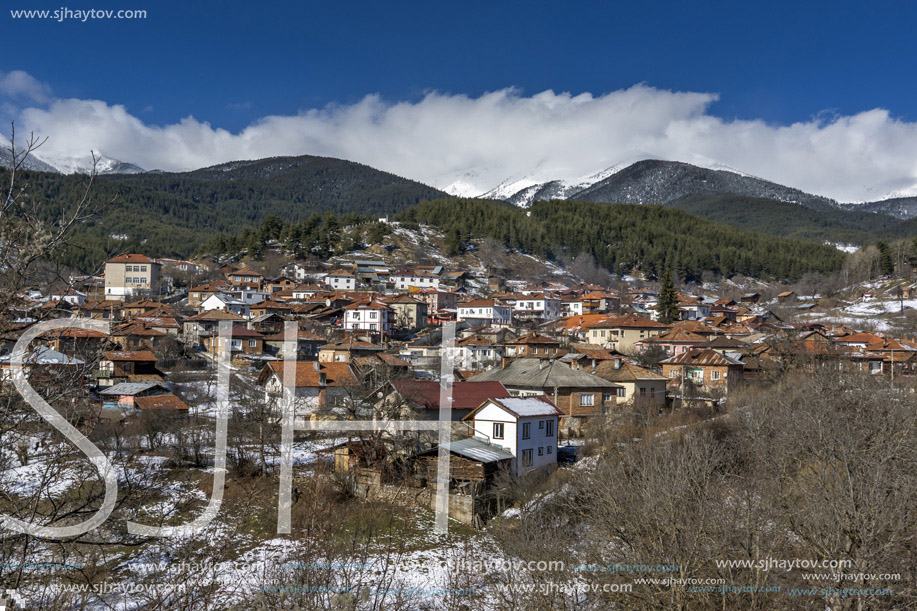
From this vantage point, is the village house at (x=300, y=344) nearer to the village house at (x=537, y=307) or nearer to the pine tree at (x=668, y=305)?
the village house at (x=537, y=307)

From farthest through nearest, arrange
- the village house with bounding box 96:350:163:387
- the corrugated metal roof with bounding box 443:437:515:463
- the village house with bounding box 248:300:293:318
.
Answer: the village house with bounding box 248:300:293:318 → the village house with bounding box 96:350:163:387 → the corrugated metal roof with bounding box 443:437:515:463

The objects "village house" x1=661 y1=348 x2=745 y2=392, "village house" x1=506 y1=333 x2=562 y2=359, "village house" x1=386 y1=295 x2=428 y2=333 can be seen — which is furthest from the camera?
"village house" x1=386 y1=295 x2=428 y2=333

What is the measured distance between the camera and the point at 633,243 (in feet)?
409

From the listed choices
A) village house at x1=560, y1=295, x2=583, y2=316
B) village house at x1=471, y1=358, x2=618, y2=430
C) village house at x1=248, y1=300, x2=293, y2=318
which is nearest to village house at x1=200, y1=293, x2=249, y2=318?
village house at x1=248, y1=300, x2=293, y2=318

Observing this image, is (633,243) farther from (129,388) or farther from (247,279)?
(129,388)

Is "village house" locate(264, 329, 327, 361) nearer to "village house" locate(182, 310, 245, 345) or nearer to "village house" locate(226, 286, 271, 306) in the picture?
"village house" locate(182, 310, 245, 345)

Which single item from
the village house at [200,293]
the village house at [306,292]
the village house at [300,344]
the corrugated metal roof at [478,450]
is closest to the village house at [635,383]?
the corrugated metal roof at [478,450]

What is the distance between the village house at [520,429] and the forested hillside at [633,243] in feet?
284

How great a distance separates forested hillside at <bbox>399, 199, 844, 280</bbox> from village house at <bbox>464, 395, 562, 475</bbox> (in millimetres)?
86505

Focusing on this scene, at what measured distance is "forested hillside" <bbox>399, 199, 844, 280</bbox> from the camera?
386ft

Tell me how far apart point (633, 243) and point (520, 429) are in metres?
108

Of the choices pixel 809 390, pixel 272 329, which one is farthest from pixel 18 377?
pixel 272 329

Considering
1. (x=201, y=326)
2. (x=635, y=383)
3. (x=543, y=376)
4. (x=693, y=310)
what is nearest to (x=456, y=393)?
(x=543, y=376)

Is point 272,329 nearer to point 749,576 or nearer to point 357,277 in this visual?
point 357,277
